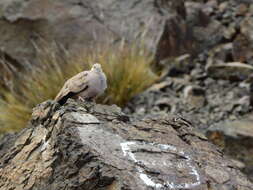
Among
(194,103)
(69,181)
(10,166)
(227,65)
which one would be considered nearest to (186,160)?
(69,181)

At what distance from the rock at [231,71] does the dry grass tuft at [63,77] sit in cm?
94

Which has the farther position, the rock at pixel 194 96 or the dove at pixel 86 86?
the rock at pixel 194 96

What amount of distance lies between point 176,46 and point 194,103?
6.10ft

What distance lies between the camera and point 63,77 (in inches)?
353

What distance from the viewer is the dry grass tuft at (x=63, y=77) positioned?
870 centimetres

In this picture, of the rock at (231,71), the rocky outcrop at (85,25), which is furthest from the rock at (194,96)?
the rocky outcrop at (85,25)

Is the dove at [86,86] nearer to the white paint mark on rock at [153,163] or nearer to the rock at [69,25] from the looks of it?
the white paint mark on rock at [153,163]

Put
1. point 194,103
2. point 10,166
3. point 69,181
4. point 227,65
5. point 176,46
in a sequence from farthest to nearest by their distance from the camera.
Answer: point 176,46, point 227,65, point 194,103, point 10,166, point 69,181

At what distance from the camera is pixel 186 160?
15.3 ft

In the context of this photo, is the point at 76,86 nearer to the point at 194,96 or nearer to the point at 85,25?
the point at 194,96

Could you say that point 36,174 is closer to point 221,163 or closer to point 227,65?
point 221,163

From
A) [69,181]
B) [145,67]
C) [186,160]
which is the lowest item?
[145,67]

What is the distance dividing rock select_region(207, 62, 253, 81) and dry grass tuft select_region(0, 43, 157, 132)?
0.94 metres

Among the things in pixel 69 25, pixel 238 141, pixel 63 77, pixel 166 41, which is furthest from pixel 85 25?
pixel 238 141
